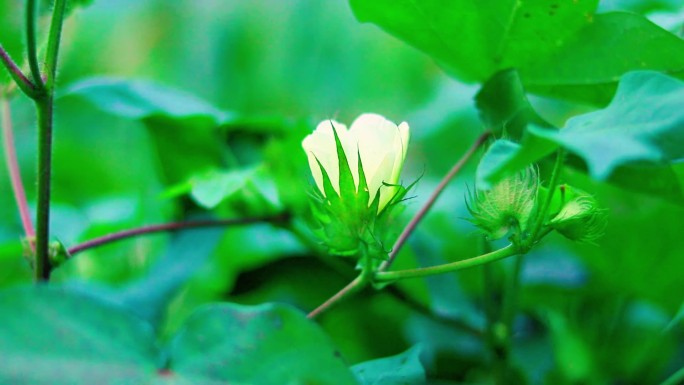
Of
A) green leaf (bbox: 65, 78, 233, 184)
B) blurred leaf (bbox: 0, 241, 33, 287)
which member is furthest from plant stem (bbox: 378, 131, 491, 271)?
blurred leaf (bbox: 0, 241, 33, 287)

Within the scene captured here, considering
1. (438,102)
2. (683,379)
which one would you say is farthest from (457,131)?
(683,379)

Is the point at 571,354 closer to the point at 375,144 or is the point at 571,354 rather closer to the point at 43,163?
the point at 375,144

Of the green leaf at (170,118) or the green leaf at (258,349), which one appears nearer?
the green leaf at (258,349)

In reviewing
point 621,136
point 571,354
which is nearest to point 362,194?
point 621,136

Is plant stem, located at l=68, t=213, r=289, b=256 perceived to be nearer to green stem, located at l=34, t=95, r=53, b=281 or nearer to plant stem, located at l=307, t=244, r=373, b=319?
green stem, located at l=34, t=95, r=53, b=281

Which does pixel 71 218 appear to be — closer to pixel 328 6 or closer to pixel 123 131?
pixel 123 131

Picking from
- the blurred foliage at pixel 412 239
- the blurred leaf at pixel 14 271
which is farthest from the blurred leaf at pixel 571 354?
the blurred leaf at pixel 14 271

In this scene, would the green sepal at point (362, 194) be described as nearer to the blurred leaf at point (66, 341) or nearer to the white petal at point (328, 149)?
the white petal at point (328, 149)
